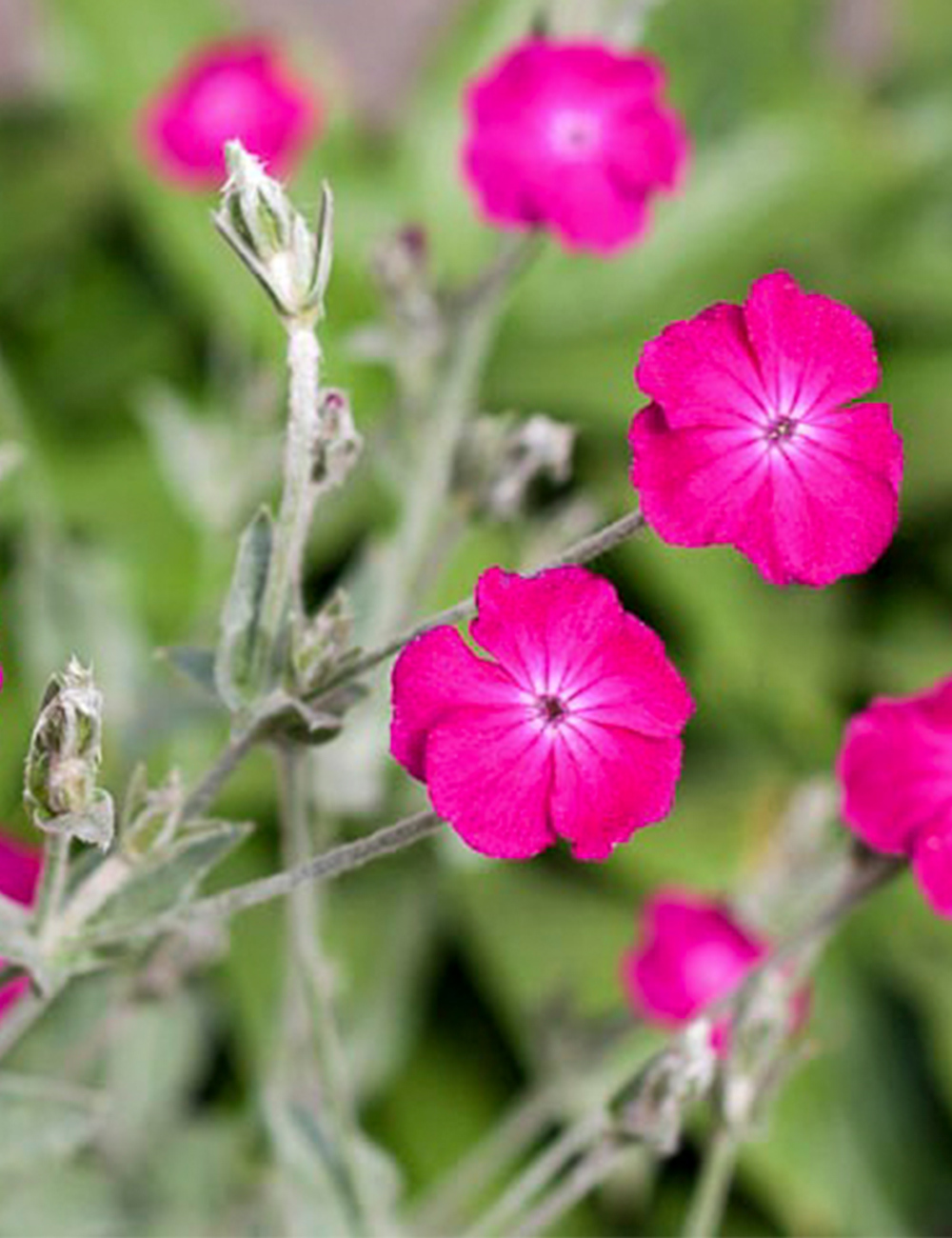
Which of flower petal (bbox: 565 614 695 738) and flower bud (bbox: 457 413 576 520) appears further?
flower bud (bbox: 457 413 576 520)

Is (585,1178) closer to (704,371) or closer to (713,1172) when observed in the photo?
(713,1172)

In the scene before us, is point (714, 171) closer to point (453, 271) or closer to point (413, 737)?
point (453, 271)

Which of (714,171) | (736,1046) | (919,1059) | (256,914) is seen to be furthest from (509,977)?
(714,171)

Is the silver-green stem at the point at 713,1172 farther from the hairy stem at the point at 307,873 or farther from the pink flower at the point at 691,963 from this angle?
the hairy stem at the point at 307,873

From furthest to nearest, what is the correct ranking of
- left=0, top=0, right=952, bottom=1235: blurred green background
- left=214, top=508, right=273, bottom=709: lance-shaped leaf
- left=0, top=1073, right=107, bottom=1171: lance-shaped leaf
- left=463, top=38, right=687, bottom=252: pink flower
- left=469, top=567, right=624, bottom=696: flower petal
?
left=0, top=0, right=952, bottom=1235: blurred green background, left=463, top=38, right=687, bottom=252: pink flower, left=0, top=1073, right=107, bottom=1171: lance-shaped leaf, left=214, top=508, right=273, bottom=709: lance-shaped leaf, left=469, top=567, right=624, bottom=696: flower petal

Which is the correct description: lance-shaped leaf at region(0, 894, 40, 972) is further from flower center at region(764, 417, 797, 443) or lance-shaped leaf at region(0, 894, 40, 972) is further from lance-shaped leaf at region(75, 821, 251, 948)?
flower center at region(764, 417, 797, 443)

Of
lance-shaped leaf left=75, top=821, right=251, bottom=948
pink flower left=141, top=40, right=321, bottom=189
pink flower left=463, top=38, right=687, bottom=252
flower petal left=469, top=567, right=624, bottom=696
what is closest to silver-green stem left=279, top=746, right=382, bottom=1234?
lance-shaped leaf left=75, top=821, right=251, bottom=948
